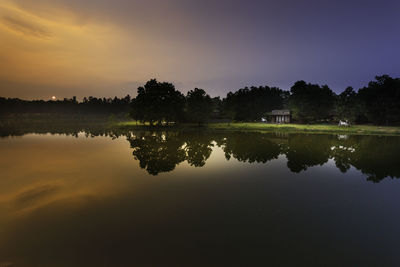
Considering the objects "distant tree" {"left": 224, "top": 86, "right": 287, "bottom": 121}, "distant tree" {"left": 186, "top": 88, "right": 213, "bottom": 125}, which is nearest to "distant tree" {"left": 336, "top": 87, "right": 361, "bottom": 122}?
"distant tree" {"left": 224, "top": 86, "right": 287, "bottom": 121}

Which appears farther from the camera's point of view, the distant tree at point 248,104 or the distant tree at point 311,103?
the distant tree at point 248,104

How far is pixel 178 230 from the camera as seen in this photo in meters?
8.34

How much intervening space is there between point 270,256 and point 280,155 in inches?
750

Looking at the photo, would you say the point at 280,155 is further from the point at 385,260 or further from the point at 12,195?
the point at 12,195

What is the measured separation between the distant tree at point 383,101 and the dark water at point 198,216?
5990 cm

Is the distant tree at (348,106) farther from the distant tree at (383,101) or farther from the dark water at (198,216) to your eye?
the dark water at (198,216)

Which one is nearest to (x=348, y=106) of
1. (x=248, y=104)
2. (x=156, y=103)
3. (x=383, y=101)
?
(x=383, y=101)

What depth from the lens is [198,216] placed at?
31.2ft

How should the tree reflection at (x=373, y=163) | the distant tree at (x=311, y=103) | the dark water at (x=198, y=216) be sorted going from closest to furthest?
1. the dark water at (x=198, y=216)
2. the tree reflection at (x=373, y=163)
3. the distant tree at (x=311, y=103)

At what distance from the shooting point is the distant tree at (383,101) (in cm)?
6199

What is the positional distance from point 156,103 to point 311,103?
5621 centimetres

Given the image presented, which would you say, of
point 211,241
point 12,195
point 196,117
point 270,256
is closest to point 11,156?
point 12,195

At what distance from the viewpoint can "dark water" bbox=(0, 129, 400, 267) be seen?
6910 millimetres

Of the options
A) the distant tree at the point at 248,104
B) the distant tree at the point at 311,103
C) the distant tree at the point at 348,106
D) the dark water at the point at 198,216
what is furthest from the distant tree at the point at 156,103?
the distant tree at the point at 348,106
